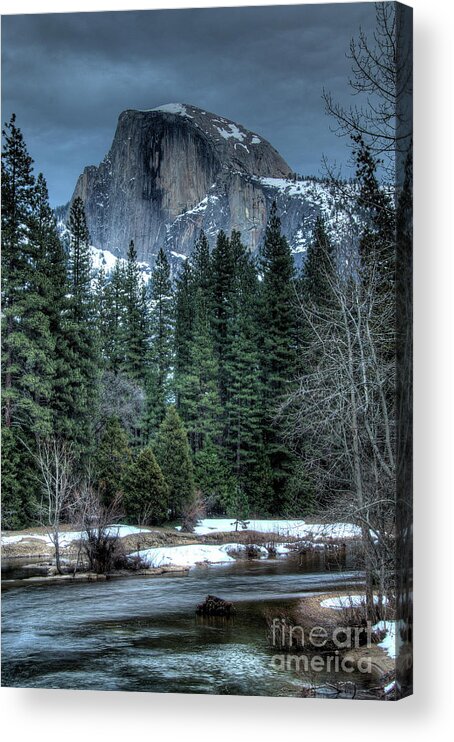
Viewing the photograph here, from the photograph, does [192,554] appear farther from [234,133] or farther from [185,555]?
[234,133]

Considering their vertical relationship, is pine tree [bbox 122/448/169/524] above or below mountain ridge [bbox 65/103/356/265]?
below

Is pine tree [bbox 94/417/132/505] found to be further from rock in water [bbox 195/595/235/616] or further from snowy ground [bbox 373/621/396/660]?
snowy ground [bbox 373/621/396/660]

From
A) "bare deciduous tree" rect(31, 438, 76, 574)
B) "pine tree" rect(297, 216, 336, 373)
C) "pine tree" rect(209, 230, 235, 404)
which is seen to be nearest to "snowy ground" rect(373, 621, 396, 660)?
"pine tree" rect(297, 216, 336, 373)

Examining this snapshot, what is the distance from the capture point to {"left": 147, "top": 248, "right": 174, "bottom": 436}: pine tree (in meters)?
10.9

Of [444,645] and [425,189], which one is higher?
[425,189]

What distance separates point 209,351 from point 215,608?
2251 millimetres

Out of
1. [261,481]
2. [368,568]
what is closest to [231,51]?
[261,481]

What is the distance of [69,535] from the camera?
1098cm

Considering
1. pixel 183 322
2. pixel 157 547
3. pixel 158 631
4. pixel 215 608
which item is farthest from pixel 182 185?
pixel 158 631

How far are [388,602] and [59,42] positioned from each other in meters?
5.64

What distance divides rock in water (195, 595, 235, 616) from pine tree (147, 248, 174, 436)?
5.27 feet

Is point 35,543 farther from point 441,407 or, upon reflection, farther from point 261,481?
point 441,407

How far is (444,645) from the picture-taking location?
9.54 m

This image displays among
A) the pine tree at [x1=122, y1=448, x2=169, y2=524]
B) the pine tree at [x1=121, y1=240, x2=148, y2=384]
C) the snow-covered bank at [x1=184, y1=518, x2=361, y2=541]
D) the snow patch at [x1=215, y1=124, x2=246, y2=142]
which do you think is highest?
the snow patch at [x1=215, y1=124, x2=246, y2=142]
